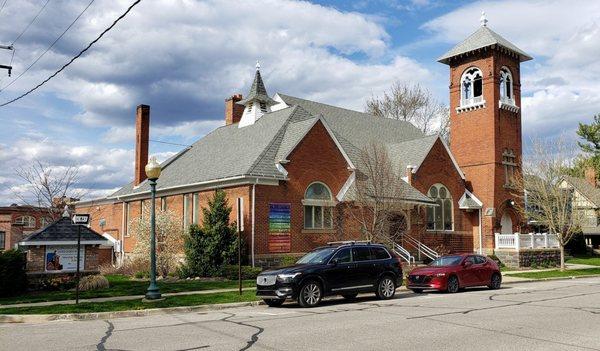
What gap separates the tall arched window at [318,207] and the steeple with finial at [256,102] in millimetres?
9188

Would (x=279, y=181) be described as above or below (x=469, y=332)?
above

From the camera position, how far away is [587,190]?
6575cm

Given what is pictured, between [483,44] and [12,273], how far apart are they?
1260 inches

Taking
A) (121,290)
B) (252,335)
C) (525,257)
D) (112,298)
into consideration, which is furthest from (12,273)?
(525,257)

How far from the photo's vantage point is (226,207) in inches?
1078

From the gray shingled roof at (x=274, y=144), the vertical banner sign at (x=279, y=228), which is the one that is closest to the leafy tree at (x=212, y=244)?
the vertical banner sign at (x=279, y=228)

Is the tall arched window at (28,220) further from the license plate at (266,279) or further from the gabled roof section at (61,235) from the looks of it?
the license plate at (266,279)

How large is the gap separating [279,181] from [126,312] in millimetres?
14078

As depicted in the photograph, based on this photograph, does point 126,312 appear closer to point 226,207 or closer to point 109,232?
point 226,207

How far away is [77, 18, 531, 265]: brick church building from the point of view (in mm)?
28891

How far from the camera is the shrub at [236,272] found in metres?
25.1

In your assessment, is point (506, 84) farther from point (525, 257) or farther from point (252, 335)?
point (252, 335)

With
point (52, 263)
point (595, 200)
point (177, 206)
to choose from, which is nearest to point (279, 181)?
point (177, 206)

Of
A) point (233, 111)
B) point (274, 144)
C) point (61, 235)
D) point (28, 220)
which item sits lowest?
point (61, 235)
